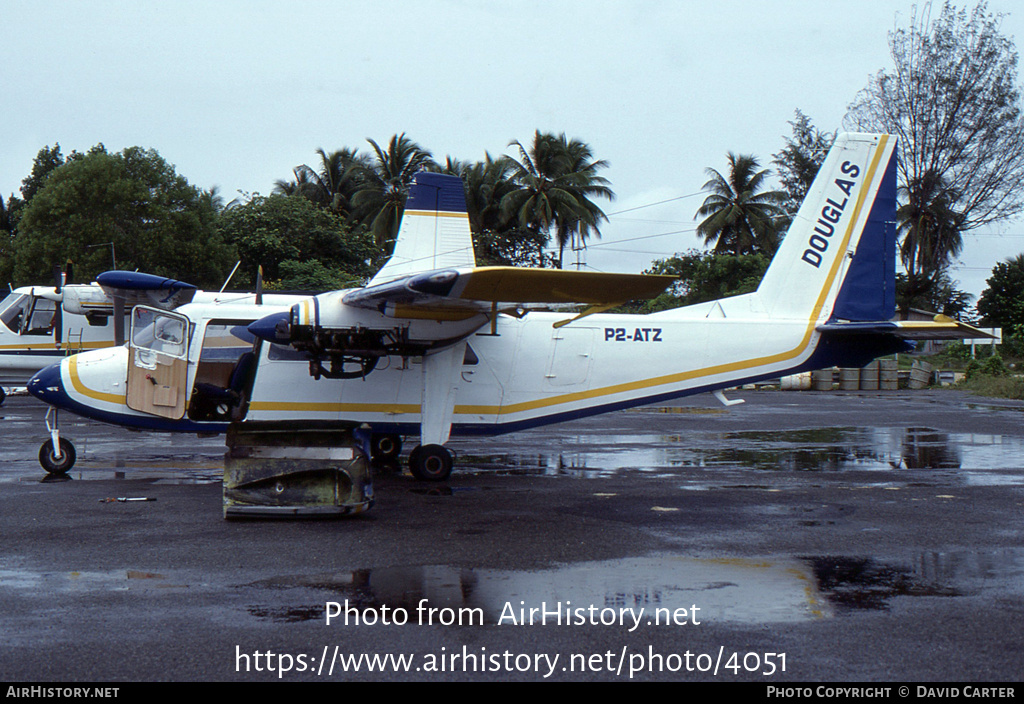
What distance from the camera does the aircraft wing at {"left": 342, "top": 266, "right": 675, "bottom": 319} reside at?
8.17m

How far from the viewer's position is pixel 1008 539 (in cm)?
745

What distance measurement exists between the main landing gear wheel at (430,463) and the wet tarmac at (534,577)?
0.25 metres

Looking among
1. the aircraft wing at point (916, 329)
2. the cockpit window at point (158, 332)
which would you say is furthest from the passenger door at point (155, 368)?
the aircraft wing at point (916, 329)

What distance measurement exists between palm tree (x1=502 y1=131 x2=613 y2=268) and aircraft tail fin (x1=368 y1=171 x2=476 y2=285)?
3600 cm

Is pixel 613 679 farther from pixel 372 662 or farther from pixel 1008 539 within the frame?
pixel 1008 539

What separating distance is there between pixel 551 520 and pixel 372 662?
4.05m

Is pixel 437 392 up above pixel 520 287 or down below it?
below

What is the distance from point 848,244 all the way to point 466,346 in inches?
218

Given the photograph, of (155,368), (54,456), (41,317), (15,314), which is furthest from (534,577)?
(15,314)

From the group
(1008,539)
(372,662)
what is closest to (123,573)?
(372,662)

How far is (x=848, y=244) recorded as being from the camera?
39.7 ft

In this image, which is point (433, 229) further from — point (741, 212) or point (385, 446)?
point (741, 212)

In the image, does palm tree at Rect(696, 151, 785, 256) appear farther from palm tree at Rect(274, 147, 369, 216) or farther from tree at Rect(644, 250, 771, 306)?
palm tree at Rect(274, 147, 369, 216)

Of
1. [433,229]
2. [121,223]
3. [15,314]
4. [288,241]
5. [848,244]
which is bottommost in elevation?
[15,314]
